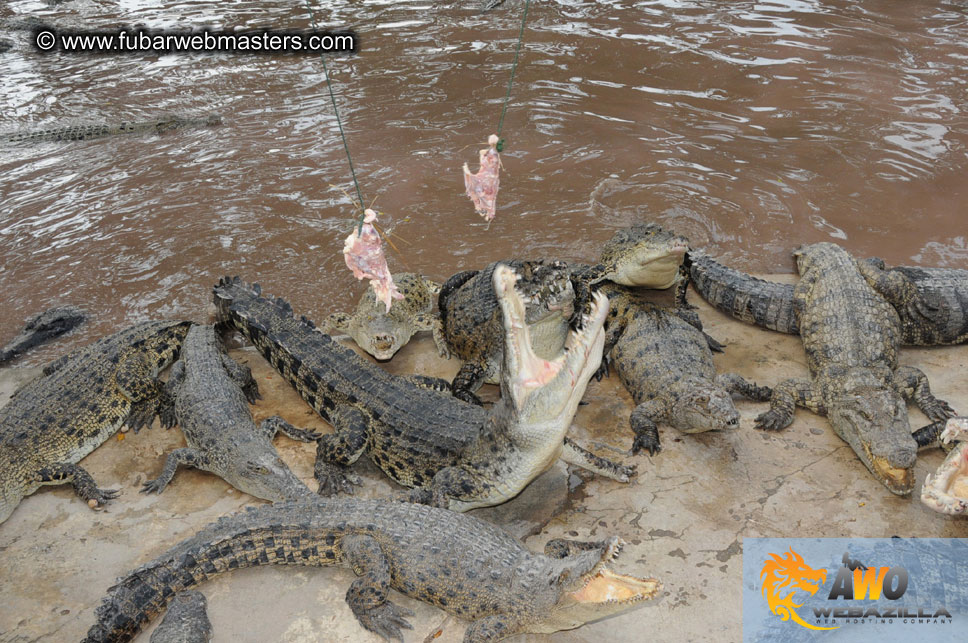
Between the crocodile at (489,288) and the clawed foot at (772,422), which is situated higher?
the crocodile at (489,288)

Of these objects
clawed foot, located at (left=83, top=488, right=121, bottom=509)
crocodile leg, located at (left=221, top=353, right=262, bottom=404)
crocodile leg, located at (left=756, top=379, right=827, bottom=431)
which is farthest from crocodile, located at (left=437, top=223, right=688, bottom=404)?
clawed foot, located at (left=83, top=488, right=121, bottom=509)

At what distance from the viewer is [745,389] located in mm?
4809

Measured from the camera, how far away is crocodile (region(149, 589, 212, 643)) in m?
3.24

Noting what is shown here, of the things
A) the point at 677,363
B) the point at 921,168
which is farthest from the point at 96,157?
the point at 921,168

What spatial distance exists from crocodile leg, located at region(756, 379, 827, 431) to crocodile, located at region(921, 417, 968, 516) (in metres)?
1.16

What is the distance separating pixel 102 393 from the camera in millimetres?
4844

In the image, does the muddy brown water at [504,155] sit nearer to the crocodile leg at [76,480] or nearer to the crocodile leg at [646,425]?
the crocodile leg at [76,480]

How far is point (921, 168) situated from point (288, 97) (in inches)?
300

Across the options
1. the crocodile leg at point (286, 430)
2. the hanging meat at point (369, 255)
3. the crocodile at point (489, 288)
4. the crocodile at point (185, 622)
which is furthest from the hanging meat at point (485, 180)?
the crocodile at point (185, 622)

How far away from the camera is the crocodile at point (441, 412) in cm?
336

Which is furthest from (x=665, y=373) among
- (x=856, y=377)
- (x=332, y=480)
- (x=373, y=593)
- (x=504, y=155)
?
(x=504, y=155)

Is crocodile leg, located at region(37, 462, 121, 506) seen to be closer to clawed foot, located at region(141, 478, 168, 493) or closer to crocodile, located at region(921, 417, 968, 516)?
clawed foot, located at region(141, 478, 168, 493)

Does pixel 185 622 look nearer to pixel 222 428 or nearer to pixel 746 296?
pixel 222 428

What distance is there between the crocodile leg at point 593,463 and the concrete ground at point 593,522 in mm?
66
